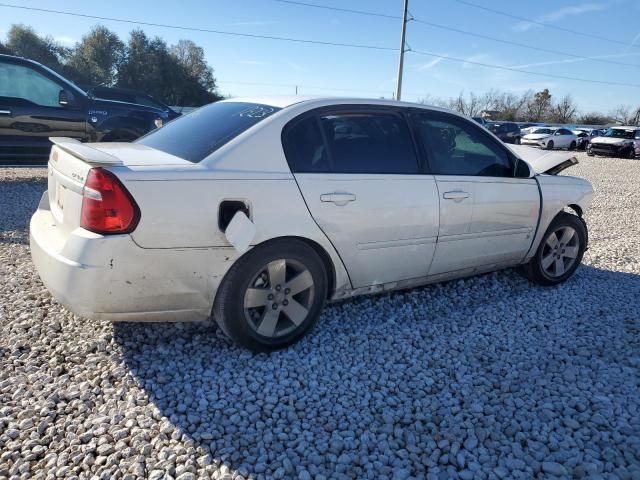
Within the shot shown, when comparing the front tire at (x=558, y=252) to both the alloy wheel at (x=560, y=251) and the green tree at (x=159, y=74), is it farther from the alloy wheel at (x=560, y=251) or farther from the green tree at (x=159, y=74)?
the green tree at (x=159, y=74)

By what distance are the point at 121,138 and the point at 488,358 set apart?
22.7 feet

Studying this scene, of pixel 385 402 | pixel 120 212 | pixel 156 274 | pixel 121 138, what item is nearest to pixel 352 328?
pixel 385 402

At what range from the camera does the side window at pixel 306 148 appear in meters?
2.86

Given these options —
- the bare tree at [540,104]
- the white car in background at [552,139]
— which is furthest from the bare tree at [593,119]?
the white car in background at [552,139]

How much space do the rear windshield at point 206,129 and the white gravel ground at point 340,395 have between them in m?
1.22

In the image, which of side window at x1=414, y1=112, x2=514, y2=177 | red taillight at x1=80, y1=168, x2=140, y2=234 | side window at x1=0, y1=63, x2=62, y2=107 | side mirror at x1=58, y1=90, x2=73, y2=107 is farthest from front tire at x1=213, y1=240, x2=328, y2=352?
side window at x1=0, y1=63, x2=62, y2=107

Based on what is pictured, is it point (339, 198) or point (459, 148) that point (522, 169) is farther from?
point (339, 198)

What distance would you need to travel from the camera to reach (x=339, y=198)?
293 cm

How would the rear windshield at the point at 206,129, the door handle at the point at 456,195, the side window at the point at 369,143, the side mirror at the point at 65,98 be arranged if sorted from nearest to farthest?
1. the rear windshield at the point at 206,129
2. the side window at the point at 369,143
3. the door handle at the point at 456,195
4. the side mirror at the point at 65,98

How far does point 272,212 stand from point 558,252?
3.01 metres

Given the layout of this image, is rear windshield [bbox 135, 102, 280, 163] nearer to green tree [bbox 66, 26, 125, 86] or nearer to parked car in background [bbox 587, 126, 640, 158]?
parked car in background [bbox 587, 126, 640, 158]

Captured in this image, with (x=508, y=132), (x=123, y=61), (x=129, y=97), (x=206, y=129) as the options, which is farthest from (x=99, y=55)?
(x=206, y=129)

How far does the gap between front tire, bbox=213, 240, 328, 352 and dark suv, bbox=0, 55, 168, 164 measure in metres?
4.90

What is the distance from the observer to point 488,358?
3.01 m
